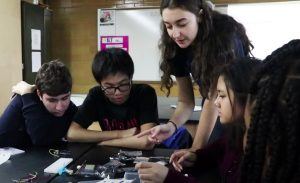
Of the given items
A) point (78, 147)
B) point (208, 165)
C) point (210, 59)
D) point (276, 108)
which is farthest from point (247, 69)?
point (78, 147)

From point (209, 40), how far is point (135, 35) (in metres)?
2.87

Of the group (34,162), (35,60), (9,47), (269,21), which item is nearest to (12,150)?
(34,162)

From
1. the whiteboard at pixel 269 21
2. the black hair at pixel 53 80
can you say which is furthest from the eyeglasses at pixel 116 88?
the whiteboard at pixel 269 21

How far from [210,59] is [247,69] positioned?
0.90 feet

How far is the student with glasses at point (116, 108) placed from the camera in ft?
5.45

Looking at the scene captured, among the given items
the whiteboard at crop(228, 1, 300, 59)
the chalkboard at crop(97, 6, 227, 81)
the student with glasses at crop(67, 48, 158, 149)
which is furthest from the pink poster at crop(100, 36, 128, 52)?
the student with glasses at crop(67, 48, 158, 149)

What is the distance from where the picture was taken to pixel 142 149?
1.57m

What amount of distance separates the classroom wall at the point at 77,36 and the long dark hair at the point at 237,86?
3322 millimetres

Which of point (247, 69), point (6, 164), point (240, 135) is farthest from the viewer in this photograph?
point (6, 164)

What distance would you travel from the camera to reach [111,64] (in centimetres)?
170

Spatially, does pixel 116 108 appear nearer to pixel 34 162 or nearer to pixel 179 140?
pixel 179 140

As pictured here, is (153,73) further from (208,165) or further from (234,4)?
(208,165)

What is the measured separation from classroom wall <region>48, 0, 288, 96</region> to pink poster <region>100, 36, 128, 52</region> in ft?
0.40

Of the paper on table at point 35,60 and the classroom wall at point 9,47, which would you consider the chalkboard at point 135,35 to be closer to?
the paper on table at point 35,60
